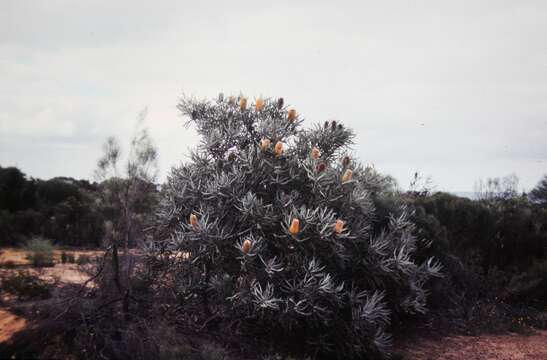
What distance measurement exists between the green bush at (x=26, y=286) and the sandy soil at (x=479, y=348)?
389cm

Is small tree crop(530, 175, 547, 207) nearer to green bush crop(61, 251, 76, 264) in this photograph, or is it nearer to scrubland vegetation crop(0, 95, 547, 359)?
scrubland vegetation crop(0, 95, 547, 359)

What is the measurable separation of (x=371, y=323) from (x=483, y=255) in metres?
4.65

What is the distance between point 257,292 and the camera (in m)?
4.78

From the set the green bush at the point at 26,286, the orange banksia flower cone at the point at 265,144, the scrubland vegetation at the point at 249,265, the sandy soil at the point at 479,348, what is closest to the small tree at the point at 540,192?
the sandy soil at the point at 479,348

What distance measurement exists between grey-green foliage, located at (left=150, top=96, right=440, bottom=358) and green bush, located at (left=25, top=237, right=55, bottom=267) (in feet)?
7.62

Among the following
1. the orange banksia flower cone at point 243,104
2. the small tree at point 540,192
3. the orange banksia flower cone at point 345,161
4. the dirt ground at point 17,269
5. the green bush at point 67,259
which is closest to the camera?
the dirt ground at point 17,269

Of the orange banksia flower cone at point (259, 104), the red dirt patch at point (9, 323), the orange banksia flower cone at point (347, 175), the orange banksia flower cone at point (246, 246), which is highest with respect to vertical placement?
the orange banksia flower cone at point (259, 104)

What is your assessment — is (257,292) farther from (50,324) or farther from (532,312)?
(532,312)

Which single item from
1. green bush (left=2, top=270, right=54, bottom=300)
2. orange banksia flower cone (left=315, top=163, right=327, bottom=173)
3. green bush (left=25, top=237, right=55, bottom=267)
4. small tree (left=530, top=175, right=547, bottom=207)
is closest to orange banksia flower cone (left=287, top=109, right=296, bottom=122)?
orange banksia flower cone (left=315, top=163, right=327, bottom=173)

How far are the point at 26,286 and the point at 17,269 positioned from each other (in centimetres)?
118

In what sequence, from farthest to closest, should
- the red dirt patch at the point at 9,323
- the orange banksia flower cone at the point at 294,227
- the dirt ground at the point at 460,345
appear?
the dirt ground at the point at 460,345
the orange banksia flower cone at the point at 294,227
the red dirt patch at the point at 9,323

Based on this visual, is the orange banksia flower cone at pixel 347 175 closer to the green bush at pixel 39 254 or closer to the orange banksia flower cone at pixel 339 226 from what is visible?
the orange banksia flower cone at pixel 339 226

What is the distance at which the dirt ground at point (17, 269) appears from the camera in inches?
159

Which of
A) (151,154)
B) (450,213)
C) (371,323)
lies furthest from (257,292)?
(450,213)
